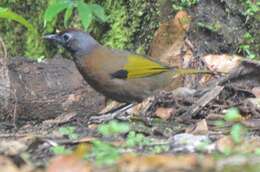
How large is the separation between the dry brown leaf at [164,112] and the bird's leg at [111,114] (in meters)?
0.31

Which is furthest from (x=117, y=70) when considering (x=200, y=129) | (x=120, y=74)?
(x=200, y=129)

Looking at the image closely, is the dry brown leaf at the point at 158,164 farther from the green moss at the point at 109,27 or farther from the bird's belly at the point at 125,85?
the green moss at the point at 109,27

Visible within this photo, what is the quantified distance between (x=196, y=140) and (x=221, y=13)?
2.91m

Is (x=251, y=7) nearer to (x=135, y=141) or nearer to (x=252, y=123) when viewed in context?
(x=252, y=123)

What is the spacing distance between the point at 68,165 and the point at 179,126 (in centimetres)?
270

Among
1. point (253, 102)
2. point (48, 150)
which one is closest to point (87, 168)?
point (48, 150)

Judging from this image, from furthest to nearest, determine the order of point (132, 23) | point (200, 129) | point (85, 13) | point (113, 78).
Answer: point (132, 23)
point (113, 78)
point (85, 13)
point (200, 129)

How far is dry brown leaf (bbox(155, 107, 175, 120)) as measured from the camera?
20.0 feet

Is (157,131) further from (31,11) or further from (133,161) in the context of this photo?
(31,11)

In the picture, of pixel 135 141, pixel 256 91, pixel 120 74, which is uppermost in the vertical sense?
pixel 120 74

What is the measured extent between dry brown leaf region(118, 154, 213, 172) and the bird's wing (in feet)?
10.5

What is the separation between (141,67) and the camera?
6.40m

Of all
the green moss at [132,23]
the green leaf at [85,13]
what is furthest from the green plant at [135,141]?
the green moss at [132,23]

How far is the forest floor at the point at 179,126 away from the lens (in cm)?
320
